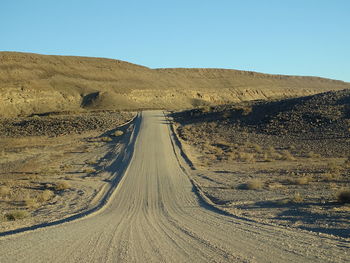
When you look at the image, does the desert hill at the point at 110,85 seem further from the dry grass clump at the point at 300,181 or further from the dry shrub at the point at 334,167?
the dry grass clump at the point at 300,181

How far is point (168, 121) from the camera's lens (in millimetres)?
51438

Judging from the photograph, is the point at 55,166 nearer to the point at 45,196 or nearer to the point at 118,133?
the point at 45,196

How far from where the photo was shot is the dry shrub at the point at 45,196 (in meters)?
18.9

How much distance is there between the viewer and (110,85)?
354 ft

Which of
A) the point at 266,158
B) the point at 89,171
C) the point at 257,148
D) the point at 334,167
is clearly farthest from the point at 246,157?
the point at 89,171

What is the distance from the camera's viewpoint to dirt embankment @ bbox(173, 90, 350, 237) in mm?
13492

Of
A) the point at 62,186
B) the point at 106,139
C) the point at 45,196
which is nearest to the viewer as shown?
the point at 45,196

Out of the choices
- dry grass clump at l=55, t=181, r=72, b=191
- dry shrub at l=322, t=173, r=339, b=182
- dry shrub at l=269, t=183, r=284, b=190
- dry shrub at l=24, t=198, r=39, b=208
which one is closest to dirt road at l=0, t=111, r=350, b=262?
dry shrub at l=24, t=198, r=39, b=208

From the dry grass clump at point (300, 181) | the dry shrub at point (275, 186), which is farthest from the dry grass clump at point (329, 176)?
the dry shrub at point (275, 186)

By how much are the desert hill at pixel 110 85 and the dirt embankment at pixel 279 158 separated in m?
41.5

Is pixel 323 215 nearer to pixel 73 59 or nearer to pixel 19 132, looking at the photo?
pixel 19 132

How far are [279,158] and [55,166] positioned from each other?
15.3m

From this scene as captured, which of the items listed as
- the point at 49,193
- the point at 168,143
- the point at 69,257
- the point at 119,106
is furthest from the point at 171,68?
the point at 69,257

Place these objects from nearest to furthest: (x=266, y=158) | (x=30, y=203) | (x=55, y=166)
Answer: (x=30, y=203)
(x=266, y=158)
(x=55, y=166)
